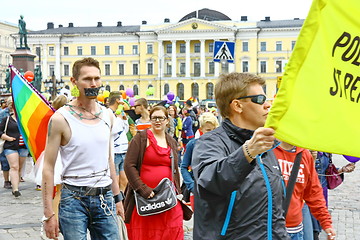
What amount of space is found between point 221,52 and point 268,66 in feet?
248

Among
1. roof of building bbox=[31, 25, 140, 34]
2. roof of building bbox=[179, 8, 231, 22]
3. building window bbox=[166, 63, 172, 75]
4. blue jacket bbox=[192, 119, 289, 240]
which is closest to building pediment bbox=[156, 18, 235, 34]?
building window bbox=[166, 63, 172, 75]

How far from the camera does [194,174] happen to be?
104 inches

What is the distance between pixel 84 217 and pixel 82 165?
15.0 inches

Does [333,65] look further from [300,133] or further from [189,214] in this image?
[189,214]

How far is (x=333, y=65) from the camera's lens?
2.14 meters

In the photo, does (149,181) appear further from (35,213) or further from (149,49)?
(149,49)

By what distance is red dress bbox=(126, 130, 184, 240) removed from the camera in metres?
→ 5.25

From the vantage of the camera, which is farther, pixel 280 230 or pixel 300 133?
pixel 280 230

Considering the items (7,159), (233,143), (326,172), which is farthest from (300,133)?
(7,159)

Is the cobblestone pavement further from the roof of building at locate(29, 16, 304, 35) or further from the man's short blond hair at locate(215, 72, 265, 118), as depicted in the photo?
the roof of building at locate(29, 16, 304, 35)

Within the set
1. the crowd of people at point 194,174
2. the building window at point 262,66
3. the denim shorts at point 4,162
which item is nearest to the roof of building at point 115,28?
the building window at point 262,66

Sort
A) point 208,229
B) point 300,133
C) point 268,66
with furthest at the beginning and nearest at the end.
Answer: point 268,66 < point 208,229 < point 300,133

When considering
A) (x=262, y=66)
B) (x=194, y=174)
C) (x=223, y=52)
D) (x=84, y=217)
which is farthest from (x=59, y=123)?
(x=262, y=66)

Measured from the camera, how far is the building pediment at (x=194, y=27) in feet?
271
